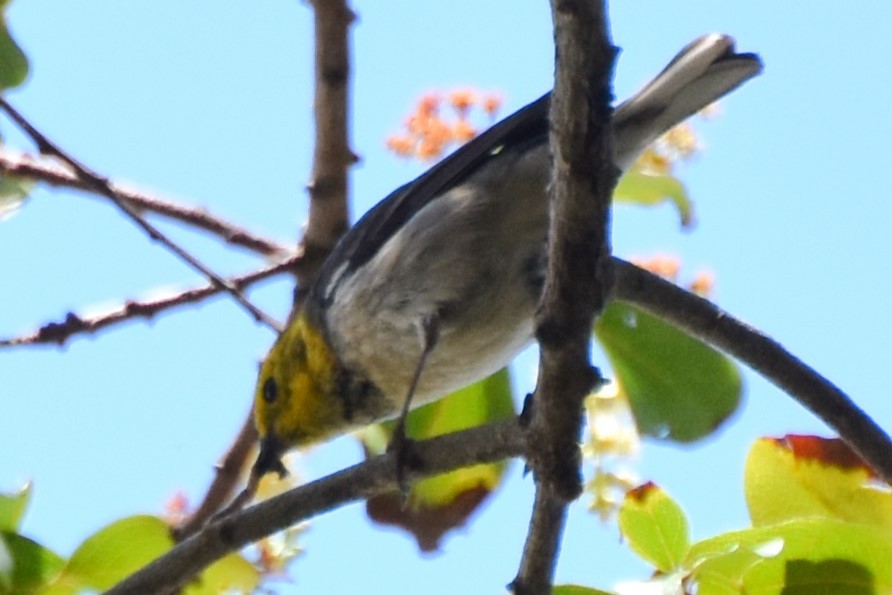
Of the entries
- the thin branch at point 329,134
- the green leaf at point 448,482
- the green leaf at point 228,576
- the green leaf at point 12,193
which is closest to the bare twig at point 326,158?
the thin branch at point 329,134

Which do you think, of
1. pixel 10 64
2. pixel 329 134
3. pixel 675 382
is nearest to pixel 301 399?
pixel 329 134

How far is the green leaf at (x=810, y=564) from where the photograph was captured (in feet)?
6.91

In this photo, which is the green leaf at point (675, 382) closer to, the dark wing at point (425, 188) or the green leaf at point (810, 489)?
the dark wing at point (425, 188)

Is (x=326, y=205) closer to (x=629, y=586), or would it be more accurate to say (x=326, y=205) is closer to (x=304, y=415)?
(x=304, y=415)

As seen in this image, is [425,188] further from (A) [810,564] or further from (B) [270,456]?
(A) [810,564]

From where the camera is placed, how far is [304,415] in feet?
12.6

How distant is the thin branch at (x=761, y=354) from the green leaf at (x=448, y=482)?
49.0 inches

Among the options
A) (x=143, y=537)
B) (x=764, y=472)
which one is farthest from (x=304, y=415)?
(x=764, y=472)

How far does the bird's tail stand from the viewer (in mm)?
3385

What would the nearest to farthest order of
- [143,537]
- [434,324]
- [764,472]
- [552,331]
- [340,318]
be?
1. [552,331]
2. [764,472]
3. [143,537]
4. [434,324]
5. [340,318]

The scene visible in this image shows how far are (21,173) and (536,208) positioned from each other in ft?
5.00

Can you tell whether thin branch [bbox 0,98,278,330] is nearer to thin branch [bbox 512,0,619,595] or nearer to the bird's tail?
the bird's tail

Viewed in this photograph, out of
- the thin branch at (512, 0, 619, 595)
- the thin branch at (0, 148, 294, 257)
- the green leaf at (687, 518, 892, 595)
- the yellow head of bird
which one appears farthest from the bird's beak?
the green leaf at (687, 518, 892, 595)

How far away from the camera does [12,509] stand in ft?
8.12
